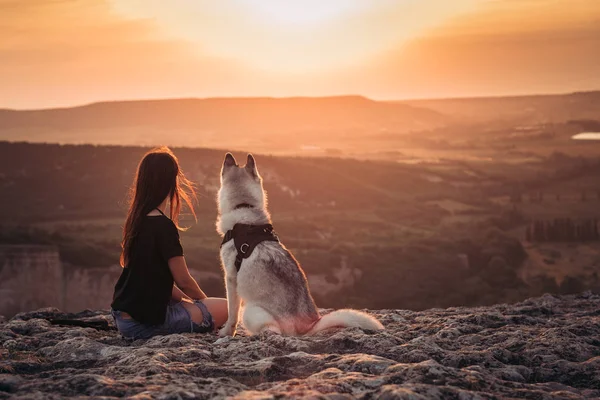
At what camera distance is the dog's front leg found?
812 centimetres

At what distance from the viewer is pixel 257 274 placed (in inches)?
310

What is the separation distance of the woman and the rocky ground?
285 millimetres

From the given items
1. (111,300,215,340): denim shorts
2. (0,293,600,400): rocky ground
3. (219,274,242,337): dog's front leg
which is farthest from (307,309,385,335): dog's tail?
(111,300,215,340): denim shorts

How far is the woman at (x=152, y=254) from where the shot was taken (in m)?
7.58

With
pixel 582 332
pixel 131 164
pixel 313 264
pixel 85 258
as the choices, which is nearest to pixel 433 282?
pixel 313 264

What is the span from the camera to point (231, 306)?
820 centimetres

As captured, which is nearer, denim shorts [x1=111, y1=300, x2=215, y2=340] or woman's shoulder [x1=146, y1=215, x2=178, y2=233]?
woman's shoulder [x1=146, y1=215, x2=178, y2=233]

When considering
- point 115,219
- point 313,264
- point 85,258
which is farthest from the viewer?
point 115,219

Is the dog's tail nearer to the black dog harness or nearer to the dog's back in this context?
the dog's back

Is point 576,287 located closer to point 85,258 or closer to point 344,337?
point 85,258

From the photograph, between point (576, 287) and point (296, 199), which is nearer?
point (576, 287)

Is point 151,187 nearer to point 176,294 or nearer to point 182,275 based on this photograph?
point 182,275

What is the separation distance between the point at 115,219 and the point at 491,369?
81.0 metres

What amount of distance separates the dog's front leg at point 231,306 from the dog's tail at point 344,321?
2.94ft
